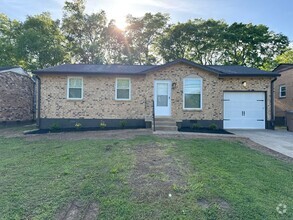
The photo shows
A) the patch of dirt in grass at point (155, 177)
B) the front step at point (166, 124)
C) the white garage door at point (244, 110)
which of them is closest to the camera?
the patch of dirt in grass at point (155, 177)

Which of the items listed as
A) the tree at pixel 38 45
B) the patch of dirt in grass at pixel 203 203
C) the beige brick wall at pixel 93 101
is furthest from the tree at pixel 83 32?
the patch of dirt in grass at pixel 203 203

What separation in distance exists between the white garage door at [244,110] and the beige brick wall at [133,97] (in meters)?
0.37

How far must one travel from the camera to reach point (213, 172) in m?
4.46

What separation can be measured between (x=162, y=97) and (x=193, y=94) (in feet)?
6.17

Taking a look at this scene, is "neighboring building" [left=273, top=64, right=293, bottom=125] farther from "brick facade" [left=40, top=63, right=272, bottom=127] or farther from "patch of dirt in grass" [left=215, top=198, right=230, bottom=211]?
"patch of dirt in grass" [left=215, top=198, right=230, bottom=211]

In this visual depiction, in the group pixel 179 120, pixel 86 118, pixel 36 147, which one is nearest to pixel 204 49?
pixel 179 120

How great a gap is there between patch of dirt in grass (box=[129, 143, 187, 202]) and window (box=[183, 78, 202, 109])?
6.62 meters

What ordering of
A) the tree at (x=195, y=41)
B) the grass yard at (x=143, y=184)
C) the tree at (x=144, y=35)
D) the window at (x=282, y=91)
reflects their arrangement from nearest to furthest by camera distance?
the grass yard at (x=143, y=184) < the window at (x=282, y=91) < the tree at (x=195, y=41) < the tree at (x=144, y=35)

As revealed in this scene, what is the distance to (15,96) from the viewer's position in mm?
14352

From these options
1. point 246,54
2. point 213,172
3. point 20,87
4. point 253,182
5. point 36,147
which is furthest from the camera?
point 246,54

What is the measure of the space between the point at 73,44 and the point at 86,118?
63.9ft

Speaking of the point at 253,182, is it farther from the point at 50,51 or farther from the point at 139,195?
the point at 50,51

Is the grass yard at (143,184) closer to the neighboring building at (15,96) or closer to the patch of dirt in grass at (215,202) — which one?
the patch of dirt in grass at (215,202)

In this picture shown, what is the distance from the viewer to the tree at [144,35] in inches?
1110
